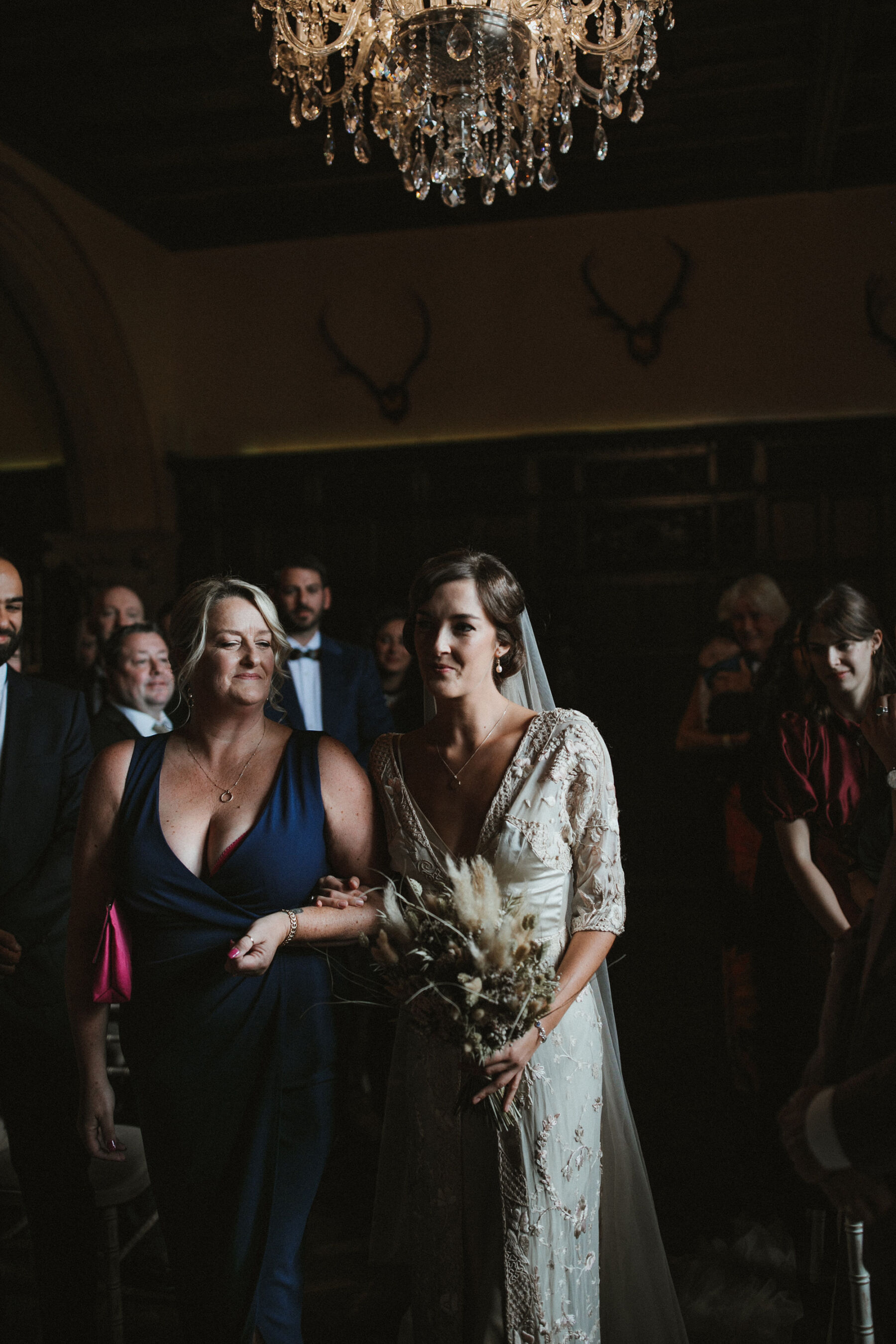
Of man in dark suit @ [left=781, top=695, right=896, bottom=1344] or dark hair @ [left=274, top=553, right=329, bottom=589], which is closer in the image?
man in dark suit @ [left=781, top=695, right=896, bottom=1344]

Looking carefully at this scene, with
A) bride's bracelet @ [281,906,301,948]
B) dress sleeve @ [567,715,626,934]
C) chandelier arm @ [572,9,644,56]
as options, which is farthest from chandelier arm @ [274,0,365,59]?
bride's bracelet @ [281,906,301,948]

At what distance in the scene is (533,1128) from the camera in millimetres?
1927

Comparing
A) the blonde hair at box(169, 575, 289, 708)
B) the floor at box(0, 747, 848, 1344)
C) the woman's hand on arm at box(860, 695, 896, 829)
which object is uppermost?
the blonde hair at box(169, 575, 289, 708)

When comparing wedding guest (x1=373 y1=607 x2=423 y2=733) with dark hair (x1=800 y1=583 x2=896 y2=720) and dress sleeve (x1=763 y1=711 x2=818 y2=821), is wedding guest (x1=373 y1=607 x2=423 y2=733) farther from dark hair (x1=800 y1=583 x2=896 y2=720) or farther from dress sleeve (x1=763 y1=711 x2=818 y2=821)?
dark hair (x1=800 y1=583 x2=896 y2=720)

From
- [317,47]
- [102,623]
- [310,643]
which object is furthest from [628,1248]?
[317,47]

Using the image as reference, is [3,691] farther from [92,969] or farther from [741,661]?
[741,661]

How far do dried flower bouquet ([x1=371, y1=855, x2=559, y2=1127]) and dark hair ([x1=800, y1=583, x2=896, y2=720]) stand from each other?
52.4 inches

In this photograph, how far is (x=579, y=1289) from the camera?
194cm

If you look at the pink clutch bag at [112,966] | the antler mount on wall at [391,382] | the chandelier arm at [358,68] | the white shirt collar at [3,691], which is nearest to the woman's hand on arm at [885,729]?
the pink clutch bag at [112,966]

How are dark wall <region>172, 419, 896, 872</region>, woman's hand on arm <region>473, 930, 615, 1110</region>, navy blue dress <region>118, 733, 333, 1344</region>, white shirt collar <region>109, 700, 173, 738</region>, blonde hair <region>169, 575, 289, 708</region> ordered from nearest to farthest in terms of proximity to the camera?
woman's hand on arm <region>473, 930, 615, 1110</region> → navy blue dress <region>118, 733, 333, 1344</region> → blonde hair <region>169, 575, 289, 708</region> → white shirt collar <region>109, 700, 173, 738</region> → dark wall <region>172, 419, 896, 872</region>

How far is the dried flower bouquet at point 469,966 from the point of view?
5.34 ft

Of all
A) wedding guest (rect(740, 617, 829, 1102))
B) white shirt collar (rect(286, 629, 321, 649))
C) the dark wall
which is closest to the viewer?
wedding guest (rect(740, 617, 829, 1102))

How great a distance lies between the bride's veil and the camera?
2107 mm

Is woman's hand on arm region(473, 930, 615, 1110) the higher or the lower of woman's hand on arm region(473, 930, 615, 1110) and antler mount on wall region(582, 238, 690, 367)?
the lower
